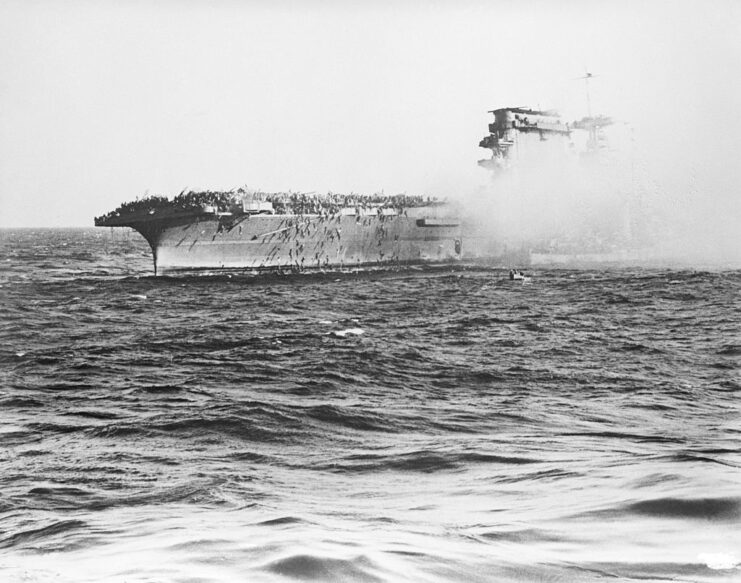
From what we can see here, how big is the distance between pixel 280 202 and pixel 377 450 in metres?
41.2

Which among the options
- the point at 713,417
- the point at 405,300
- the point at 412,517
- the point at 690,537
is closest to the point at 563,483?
the point at 412,517

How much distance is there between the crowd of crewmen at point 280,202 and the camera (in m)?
44.3

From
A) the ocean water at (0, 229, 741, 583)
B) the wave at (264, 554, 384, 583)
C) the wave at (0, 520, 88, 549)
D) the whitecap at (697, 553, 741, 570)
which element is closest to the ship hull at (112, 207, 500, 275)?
the ocean water at (0, 229, 741, 583)

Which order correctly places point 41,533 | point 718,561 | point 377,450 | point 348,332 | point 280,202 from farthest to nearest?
point 280,202, point 348,332, point 377,450, point 41,533, point 718,561

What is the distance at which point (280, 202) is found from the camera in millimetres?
48688

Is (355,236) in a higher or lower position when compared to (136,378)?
higher

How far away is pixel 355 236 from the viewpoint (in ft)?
172

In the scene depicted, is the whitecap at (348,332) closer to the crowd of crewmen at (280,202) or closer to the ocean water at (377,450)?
the ocean water at (377,450)

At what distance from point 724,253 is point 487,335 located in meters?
52.2

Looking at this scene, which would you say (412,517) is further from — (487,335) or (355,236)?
(355,236)

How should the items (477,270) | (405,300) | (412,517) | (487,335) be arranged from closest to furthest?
(412,517) → (487,335) → (405,300) → (477,270)

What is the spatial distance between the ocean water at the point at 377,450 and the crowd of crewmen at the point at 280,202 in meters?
22.6

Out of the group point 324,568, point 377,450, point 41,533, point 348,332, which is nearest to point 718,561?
point 324,568

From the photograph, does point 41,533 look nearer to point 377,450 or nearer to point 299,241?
point 377,450
